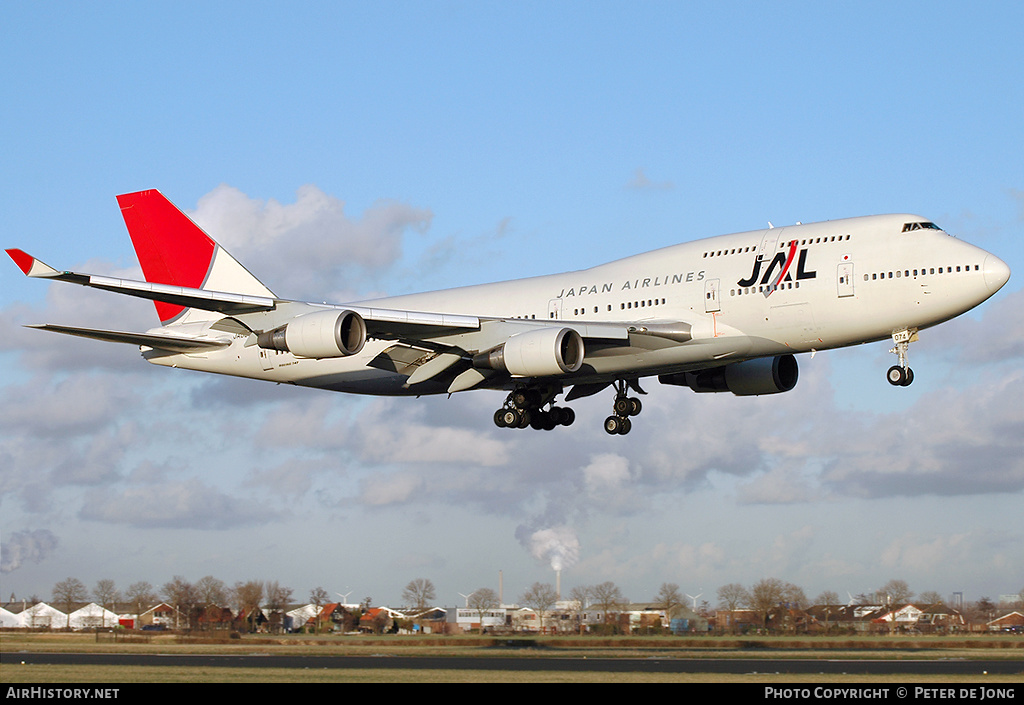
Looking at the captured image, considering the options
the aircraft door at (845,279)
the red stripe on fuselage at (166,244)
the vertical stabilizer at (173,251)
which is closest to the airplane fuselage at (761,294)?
the aircraft door at (845,279)

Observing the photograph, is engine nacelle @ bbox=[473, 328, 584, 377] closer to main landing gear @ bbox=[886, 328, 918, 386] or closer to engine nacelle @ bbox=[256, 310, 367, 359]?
engine nacelle @ bbox=[256, 310, 367, 359]

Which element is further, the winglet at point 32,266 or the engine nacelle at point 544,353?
the engine nacelle at point 544,353

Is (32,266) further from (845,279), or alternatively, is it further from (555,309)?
(845,279)

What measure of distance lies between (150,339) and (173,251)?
21.2ft

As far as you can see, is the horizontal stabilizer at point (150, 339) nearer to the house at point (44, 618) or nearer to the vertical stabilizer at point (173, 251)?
the vertical stabilizer at point (173, 251)

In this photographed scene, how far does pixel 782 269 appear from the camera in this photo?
34.5 metres

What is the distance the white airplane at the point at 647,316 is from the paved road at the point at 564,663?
29.2 feet

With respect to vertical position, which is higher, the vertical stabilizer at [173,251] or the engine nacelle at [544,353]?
the vertical stabilizer at [173,251]

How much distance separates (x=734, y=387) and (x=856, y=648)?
19228mm

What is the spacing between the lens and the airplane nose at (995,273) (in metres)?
32.5

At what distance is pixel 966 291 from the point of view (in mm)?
32594

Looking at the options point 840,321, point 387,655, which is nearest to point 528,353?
point 840,321
